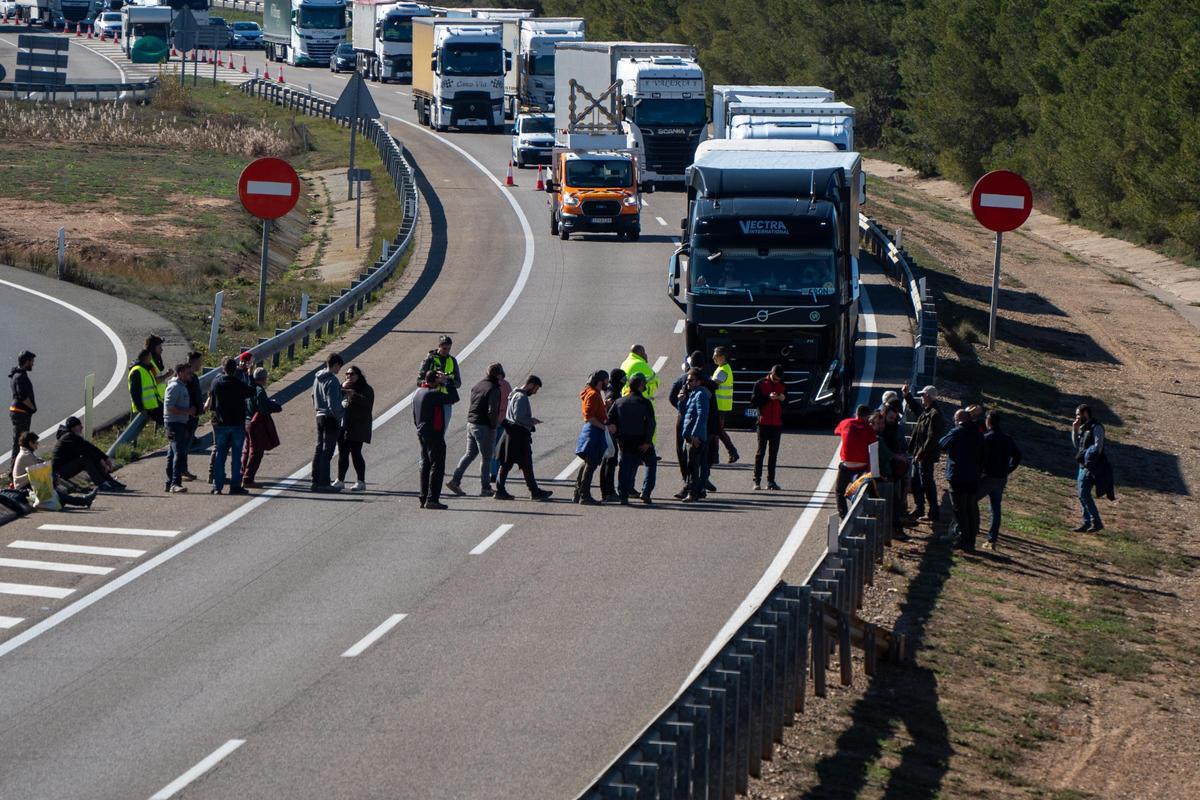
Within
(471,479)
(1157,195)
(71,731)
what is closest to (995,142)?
(1157,195)

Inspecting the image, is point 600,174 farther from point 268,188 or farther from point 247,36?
point 247,36

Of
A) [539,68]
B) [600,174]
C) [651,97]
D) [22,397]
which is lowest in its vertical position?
[22,397]

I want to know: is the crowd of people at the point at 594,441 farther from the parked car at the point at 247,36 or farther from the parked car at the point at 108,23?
the parked car at the point at 108,23

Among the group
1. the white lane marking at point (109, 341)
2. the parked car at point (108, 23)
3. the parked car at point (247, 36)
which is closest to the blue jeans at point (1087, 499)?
the white lane marking at point (109, 341)

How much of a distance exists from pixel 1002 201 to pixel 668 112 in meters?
22.3

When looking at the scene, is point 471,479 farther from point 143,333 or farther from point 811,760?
point 143,333

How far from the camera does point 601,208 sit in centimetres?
4391

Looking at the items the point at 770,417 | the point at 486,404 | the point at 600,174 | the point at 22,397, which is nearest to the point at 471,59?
the point at 600,174

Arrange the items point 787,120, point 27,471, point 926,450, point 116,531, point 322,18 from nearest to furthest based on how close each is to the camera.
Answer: point 116,531 → point 926,450 → point 27,471 → point 787,120 → point 322,18

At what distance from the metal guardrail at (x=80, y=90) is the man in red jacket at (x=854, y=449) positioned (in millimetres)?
67259

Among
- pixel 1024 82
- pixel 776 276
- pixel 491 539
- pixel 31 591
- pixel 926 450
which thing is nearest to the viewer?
pixel 31 591

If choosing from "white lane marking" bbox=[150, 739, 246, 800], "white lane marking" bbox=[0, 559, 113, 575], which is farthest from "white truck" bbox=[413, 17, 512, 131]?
"white lane marking" bbox=[150, 739, 246, 800]

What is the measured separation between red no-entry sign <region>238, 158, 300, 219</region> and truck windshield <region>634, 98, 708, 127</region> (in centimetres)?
2267

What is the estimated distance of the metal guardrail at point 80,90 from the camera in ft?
262
